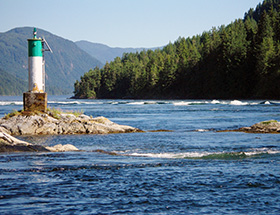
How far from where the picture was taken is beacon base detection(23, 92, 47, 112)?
3069 cm

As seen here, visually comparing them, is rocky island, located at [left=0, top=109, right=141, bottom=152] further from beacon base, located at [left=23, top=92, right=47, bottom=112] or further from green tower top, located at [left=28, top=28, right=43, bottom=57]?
green tower top, located at [left=28, top=28, right=43, bottom=57]

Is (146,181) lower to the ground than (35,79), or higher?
lower

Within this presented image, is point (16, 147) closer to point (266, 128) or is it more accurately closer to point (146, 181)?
point (146, 181)

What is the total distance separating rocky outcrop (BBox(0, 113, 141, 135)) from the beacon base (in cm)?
79

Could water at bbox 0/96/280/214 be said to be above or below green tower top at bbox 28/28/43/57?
below

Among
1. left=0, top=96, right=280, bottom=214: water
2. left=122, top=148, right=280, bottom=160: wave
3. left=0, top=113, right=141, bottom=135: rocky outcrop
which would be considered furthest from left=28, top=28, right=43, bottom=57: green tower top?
left=122, top=148, right=280, bottom=160: wave

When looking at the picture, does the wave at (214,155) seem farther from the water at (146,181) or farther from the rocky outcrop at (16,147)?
the rocky outcrop at (16,147)

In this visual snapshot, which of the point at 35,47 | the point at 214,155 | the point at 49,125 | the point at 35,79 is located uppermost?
the point at 35,47

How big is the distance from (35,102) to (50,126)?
2.57 m

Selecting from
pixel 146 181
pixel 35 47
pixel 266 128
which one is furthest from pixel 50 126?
pixel 146 181

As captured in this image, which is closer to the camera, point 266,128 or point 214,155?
point 214,155

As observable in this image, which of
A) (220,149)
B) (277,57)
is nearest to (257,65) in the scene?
(277,57)

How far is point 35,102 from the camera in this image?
30.8 m

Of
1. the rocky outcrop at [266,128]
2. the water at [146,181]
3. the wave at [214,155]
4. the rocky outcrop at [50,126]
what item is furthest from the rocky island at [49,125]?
the wave at [214,155]
